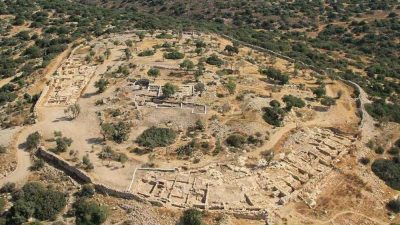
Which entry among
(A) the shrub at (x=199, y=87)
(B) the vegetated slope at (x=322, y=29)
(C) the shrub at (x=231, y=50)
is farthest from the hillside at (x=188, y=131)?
(B) the vegetated slope at (x=322, y=29)

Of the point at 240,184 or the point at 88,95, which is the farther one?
the point at 88,95

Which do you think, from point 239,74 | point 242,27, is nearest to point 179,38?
point 239,74

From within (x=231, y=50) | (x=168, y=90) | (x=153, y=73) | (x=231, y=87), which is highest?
(x=168, y=90)

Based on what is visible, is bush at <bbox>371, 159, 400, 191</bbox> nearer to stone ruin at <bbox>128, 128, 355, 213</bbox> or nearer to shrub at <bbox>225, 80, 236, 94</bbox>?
stone ruin at <bbox>128, 128, 355, 213</bbox>

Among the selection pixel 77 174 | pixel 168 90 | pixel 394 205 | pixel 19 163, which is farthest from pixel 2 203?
pixel 394 205

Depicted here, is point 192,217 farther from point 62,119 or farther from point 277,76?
point 277,76
